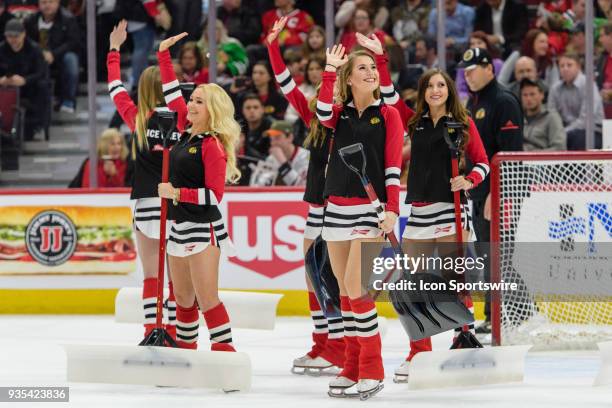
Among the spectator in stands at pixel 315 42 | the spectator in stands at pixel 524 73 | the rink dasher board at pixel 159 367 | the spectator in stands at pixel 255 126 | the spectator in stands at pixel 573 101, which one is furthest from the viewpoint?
the spectator in stands at pixel 315 42

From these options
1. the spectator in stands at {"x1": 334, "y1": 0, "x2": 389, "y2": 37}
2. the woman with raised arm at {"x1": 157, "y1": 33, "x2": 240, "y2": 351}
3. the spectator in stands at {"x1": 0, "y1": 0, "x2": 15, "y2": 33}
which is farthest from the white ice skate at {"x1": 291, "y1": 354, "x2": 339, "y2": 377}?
the spectator in stands at {"x1": 0, "y1": 0, "x2": 15, "y2": 33}

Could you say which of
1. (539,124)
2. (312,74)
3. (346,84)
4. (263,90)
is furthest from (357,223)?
(263,90)

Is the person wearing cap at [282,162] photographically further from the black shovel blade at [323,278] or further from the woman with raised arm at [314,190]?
the black shovel blade at [323,278]

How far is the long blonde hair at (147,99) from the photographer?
247 inches

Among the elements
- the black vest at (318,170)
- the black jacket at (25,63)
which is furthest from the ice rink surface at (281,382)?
the black jacket at (25,63)

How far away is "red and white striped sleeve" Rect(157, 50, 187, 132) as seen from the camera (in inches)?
237

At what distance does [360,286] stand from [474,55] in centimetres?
225

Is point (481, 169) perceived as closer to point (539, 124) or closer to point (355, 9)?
point (539, 124)

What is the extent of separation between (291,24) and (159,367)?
4573 millimetres

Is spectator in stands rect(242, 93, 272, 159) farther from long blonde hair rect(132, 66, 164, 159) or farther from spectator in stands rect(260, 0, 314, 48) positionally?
long blonde hair rect(132, 66, 164, 159)

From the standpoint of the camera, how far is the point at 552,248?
7.01 m

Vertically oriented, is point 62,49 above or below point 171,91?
above

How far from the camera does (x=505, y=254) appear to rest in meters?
6.95

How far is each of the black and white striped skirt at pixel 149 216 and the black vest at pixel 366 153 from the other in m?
1.18
